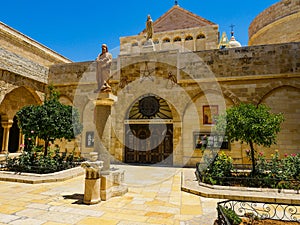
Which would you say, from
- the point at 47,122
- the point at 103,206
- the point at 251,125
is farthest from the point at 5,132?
the point at 251,125

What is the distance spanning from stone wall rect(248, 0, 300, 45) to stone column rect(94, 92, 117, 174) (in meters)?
15.8

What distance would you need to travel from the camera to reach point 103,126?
575 cm

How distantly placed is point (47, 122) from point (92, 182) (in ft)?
17.1

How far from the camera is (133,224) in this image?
3.88 metres

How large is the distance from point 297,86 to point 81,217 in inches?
439

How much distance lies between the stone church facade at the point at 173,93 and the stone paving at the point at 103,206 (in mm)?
4710

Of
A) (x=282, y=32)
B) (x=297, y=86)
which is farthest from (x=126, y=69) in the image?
(x=282, y=32)

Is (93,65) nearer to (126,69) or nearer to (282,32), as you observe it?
(126,69)

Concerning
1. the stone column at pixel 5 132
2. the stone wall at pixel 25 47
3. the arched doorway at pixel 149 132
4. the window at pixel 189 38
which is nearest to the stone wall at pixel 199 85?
the arched doorway at pixel 149 132

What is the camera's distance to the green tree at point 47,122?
9102 millimetres

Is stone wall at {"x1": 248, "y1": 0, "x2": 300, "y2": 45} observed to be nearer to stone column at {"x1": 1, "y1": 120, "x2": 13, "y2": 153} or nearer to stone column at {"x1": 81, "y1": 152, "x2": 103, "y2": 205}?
stone column at {"x1": 81, "y1": 152, "x2": 103, "y2": 205}

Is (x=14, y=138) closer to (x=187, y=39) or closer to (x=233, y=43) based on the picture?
(x=187, y=39)

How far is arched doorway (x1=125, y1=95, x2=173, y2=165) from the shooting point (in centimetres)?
1212

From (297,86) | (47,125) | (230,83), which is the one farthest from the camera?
(230,83)
